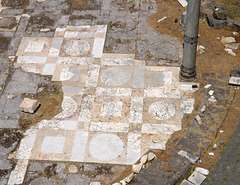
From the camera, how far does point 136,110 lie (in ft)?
33.8

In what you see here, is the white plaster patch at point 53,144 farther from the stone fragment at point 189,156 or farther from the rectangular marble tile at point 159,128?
the stone fragment at point 189,156

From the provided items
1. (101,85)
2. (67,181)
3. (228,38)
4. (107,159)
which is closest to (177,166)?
(107,159)

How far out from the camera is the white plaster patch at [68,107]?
33.8 feet

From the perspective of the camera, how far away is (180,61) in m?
11.8

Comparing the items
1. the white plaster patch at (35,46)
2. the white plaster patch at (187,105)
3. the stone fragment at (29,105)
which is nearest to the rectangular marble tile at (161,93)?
the white plaster patch at (187,105)

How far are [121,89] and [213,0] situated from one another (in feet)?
18.7

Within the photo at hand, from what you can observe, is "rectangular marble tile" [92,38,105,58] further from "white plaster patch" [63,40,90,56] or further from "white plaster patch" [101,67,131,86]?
"white plaster patch" [101,67,131,86]

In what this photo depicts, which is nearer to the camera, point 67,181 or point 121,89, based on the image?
point 67,181

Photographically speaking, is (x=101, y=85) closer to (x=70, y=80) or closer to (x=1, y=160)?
(x=70, y=80)

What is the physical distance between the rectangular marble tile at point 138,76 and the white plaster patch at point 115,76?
20cm

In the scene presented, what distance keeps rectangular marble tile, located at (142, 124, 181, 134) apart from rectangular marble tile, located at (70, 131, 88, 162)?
1.52 m

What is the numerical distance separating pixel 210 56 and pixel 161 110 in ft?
9.17

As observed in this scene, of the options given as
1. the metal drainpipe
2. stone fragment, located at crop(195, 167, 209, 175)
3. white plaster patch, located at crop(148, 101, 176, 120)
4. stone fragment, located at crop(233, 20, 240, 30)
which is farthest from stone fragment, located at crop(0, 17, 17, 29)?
stone fragment, located at crop(195, 167, 209, 175)

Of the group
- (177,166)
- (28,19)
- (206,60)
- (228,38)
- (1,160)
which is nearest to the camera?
(177,166)
